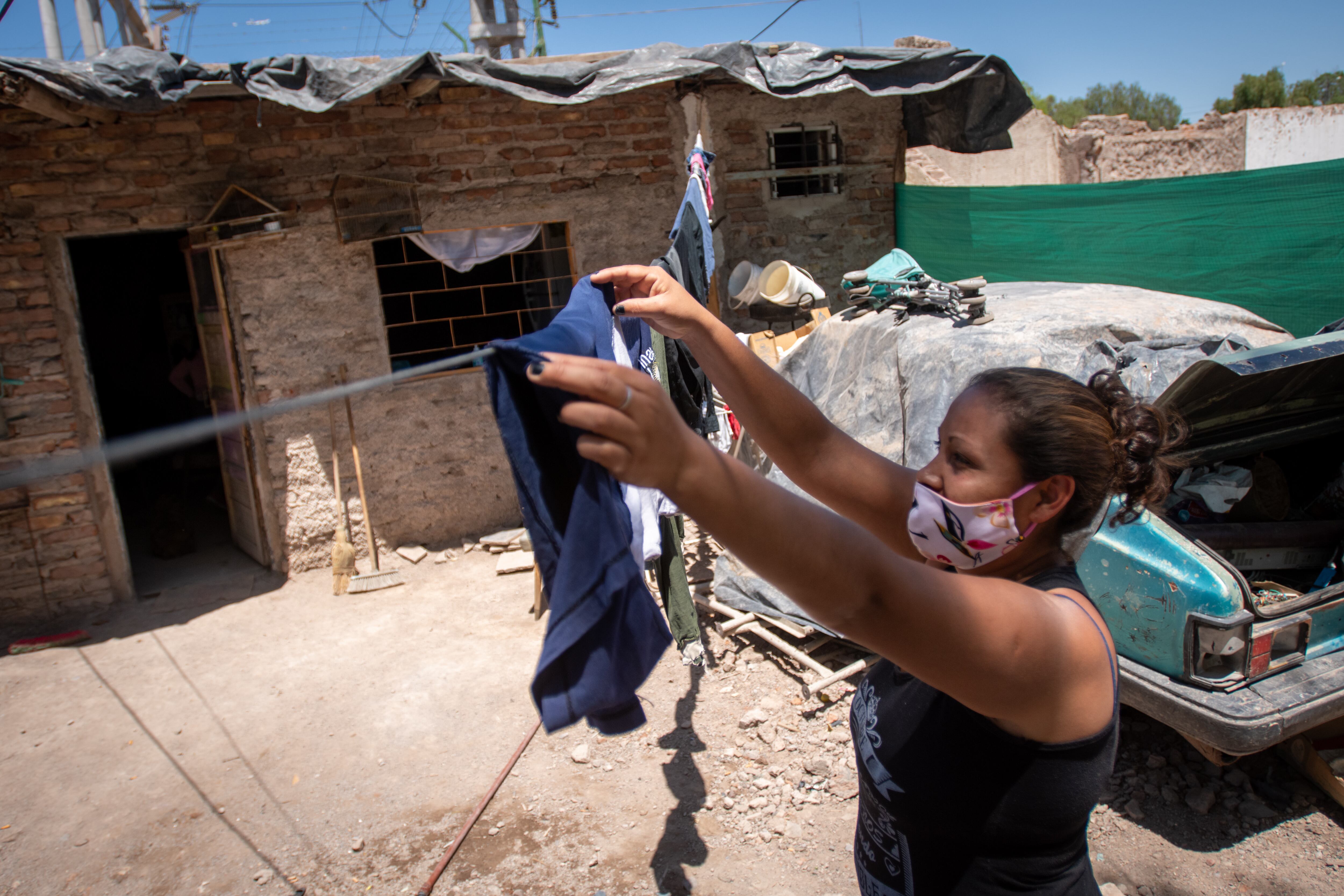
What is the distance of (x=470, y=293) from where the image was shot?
8.91 meters

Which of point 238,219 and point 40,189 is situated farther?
point 238,219

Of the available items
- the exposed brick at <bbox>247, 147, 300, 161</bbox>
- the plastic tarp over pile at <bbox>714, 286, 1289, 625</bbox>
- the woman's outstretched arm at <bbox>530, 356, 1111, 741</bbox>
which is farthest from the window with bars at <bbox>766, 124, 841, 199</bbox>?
the woman's outstretched arm at <bbox>530, 356, 1111, 741</bbox>

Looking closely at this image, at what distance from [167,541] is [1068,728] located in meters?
8.28

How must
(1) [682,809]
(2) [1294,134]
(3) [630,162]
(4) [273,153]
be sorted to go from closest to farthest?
(1) [682,809]
(4) [273,153]
(3) [630,162]
(2) [1294,134]

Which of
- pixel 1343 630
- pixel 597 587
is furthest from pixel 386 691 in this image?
pixel 1343 630

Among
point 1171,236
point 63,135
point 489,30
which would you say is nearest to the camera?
point 63,135

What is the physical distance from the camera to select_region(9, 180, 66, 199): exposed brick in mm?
5723

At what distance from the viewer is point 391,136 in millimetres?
6383

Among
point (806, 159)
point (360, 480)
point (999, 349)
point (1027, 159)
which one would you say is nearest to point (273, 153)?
point (360, 480)

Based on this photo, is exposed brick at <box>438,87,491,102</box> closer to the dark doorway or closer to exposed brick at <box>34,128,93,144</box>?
exposed brick at <box>34,128,93,144</box>

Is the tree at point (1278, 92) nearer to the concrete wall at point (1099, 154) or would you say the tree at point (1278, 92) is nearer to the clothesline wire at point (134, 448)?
Answer: the concrete wall at point (1099, 154)

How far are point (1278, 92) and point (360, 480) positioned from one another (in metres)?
39.6

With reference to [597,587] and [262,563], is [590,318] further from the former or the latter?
[262,563]

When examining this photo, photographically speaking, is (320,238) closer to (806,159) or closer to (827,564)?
(806,159)
